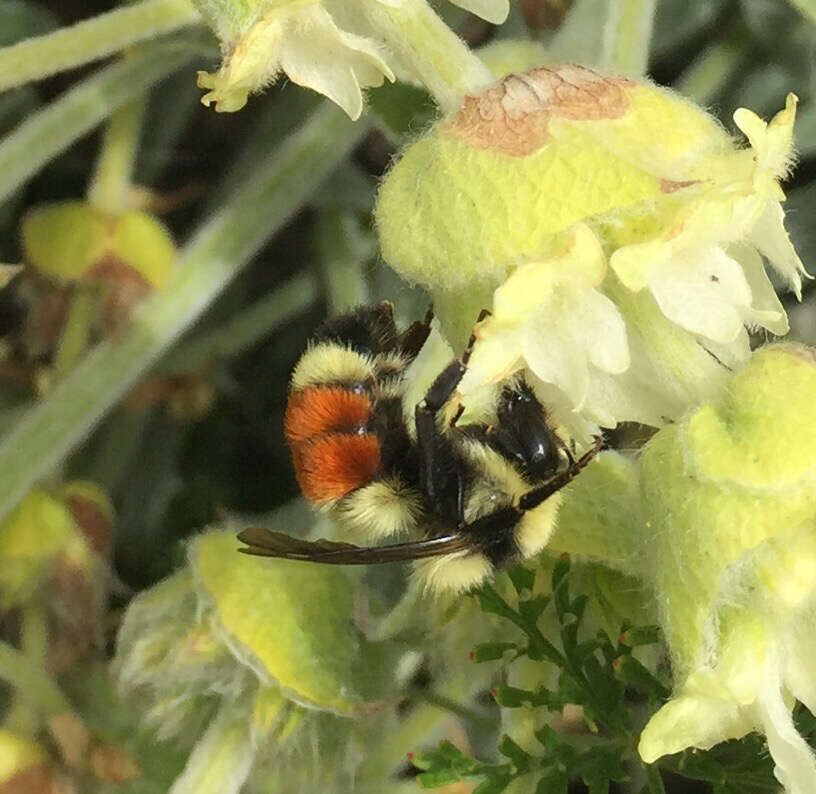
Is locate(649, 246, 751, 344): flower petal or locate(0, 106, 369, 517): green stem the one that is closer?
locate(649, 246, 751, 344): flower petal

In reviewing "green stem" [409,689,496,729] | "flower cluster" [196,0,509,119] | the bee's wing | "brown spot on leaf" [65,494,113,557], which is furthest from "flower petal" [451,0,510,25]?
"brown spot on leaf" [65,494,113,557]

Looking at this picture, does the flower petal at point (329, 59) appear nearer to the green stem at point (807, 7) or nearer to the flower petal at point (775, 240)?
the flower petal at point (775, 240)

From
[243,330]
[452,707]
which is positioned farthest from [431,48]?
[243,330]

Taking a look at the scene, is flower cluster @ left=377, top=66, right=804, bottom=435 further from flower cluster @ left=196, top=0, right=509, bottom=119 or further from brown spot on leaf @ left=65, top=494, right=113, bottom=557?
brown spot on leaf @ left=65, top=494, right=113, bottom=557

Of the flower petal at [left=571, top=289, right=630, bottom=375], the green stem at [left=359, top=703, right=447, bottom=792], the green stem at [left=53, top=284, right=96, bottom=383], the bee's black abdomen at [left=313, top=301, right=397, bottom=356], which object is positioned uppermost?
the flower petal at [left=571, top=289, right=630, bottom=375]

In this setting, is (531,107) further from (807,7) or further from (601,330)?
(807,7)

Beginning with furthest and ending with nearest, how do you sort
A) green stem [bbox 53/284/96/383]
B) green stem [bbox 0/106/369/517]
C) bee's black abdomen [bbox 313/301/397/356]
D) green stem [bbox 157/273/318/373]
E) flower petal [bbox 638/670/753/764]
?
green stem [bbox 157/273/318/373], green stem [bbox 53/284/96/383], green stem [bbox 0/106/369/517], bee's black abdomen [bbox 313/301/397/356], flower petal [bbox 638/670/753/764]

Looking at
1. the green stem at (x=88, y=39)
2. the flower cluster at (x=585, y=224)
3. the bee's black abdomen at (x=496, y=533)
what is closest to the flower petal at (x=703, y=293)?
the flower cluster at (x=585, y=224)

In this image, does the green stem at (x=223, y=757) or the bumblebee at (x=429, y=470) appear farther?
the green stem at (x=223, y=757)

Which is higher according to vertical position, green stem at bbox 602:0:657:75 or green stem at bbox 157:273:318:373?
green stem at bbox 602:0:657:75
